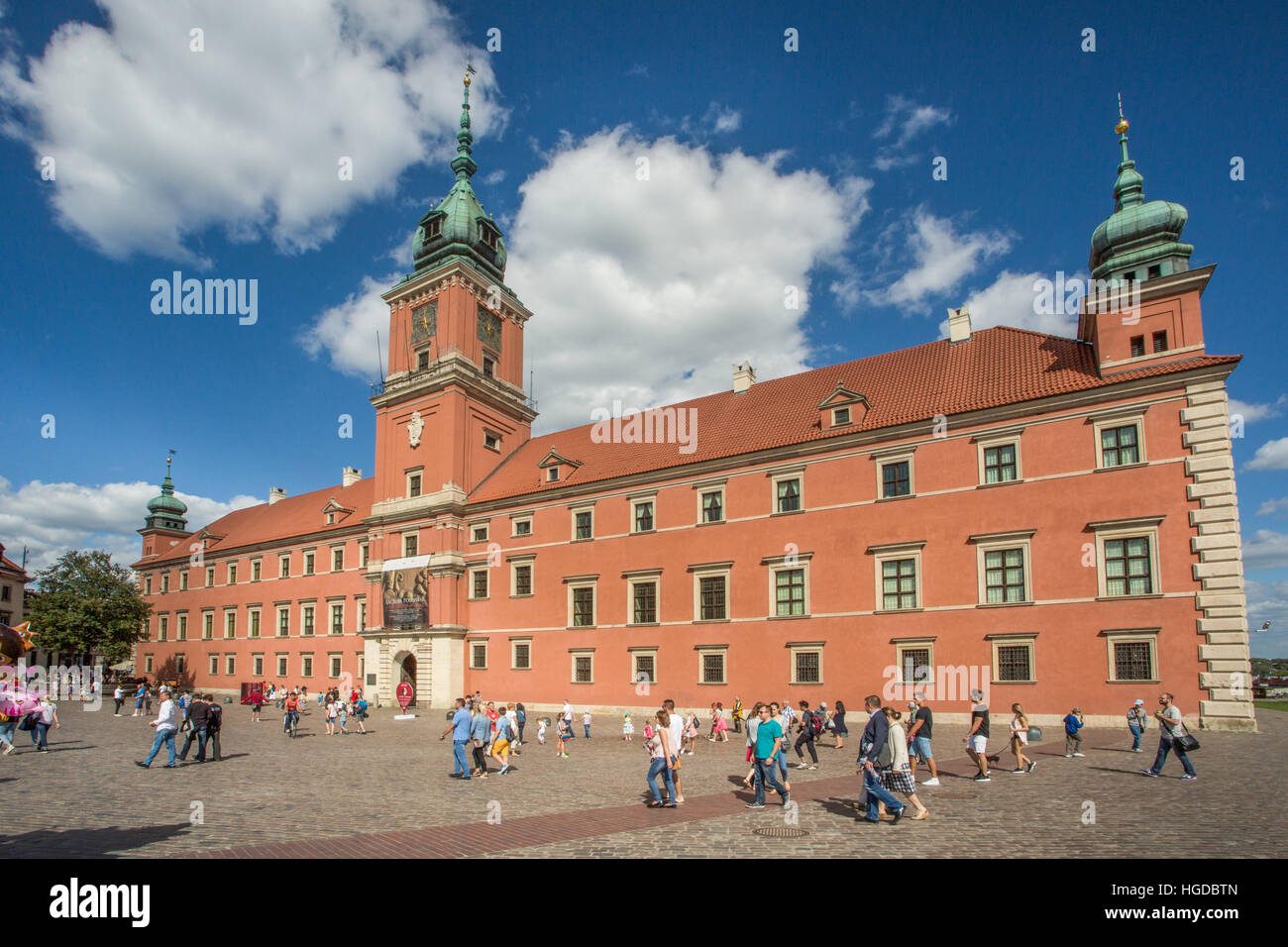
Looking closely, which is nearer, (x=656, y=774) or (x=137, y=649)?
(x=656, y=774)

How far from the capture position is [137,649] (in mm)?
63812

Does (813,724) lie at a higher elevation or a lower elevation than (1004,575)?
lower

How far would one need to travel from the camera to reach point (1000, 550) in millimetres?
26547

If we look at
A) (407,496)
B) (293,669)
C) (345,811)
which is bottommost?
(293,669)

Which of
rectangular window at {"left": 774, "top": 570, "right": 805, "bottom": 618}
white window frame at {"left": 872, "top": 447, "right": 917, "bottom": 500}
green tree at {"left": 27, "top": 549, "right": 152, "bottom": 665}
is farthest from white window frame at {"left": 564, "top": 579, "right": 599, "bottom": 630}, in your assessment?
green tree at {"left": 27, "top": 549, "right": 152, "bottom": 665}

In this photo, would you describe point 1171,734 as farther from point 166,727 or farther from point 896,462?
point 166,727

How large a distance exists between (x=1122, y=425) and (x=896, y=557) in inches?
340

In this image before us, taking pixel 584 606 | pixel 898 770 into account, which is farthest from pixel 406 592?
pixel 898 770

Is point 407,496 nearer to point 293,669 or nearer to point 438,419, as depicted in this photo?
point 438,419

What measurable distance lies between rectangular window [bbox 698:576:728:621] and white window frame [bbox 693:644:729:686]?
4.00ft

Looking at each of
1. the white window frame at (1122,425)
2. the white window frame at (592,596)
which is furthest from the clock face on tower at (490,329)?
the white window frame at (1122,425)
